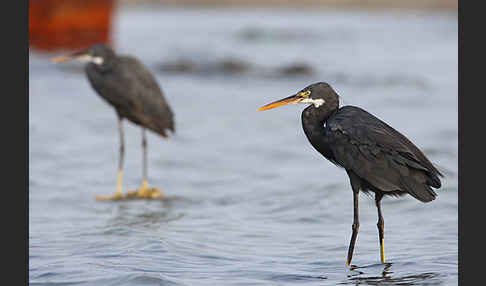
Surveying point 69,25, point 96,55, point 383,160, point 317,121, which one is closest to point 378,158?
point 383,160

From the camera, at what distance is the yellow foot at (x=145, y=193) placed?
9.77m

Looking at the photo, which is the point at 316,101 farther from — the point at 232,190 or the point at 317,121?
the point at 232,190

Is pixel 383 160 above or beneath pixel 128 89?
beneath

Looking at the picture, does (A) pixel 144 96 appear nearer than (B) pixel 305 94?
No

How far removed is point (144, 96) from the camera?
10008 millimetres

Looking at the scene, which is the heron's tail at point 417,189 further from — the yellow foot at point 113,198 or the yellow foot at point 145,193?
the yellow foot at point 113,198

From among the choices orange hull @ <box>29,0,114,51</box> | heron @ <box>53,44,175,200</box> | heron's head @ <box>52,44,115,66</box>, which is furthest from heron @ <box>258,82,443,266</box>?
orange hull @ <box>29,0,114,51</box>

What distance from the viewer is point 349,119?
250 inches

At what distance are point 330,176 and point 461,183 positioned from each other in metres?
2.44

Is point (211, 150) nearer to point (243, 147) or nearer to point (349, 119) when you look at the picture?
point (243, 147)

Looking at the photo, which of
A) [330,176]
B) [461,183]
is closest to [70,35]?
[330,176]

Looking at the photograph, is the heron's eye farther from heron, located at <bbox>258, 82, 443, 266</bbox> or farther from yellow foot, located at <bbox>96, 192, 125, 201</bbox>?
yellow foot, located at <bbox>96, 192, 125, 201</bbox>

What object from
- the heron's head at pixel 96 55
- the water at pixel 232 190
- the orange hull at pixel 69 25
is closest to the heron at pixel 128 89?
the heron's head at pixel 96 55

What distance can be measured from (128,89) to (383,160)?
437 centimetres
